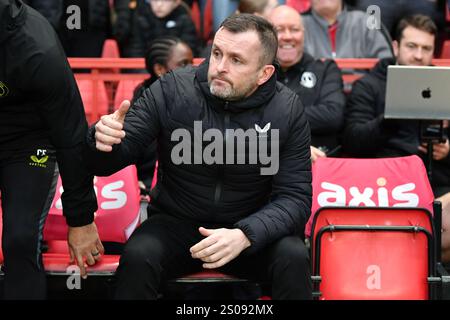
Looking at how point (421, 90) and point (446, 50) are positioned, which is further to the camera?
point (446, 50)

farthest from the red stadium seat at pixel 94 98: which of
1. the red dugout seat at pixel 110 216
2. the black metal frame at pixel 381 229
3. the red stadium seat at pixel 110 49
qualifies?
the black metal frame at pixel 381 229

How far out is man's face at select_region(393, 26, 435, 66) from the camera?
575 cm

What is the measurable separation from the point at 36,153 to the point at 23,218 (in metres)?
0.30

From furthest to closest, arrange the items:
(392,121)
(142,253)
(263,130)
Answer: (392,121) → (263,130) → (142,253)

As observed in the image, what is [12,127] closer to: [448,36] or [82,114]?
[82,114]

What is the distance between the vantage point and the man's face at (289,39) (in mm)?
5914

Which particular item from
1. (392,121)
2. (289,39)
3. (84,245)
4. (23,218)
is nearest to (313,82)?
(289,39)

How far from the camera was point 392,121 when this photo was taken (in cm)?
551

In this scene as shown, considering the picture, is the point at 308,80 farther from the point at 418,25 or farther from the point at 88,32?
the point at 88,32

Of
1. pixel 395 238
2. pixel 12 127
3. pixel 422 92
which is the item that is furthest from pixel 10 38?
pixel 422 92

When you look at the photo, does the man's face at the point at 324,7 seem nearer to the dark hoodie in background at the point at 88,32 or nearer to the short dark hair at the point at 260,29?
the dark hoodie in background at the point at 88,32

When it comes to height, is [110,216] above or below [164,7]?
below

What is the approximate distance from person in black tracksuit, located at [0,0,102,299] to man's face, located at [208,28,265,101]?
2.08ft

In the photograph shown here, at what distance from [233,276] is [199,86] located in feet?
2.96
